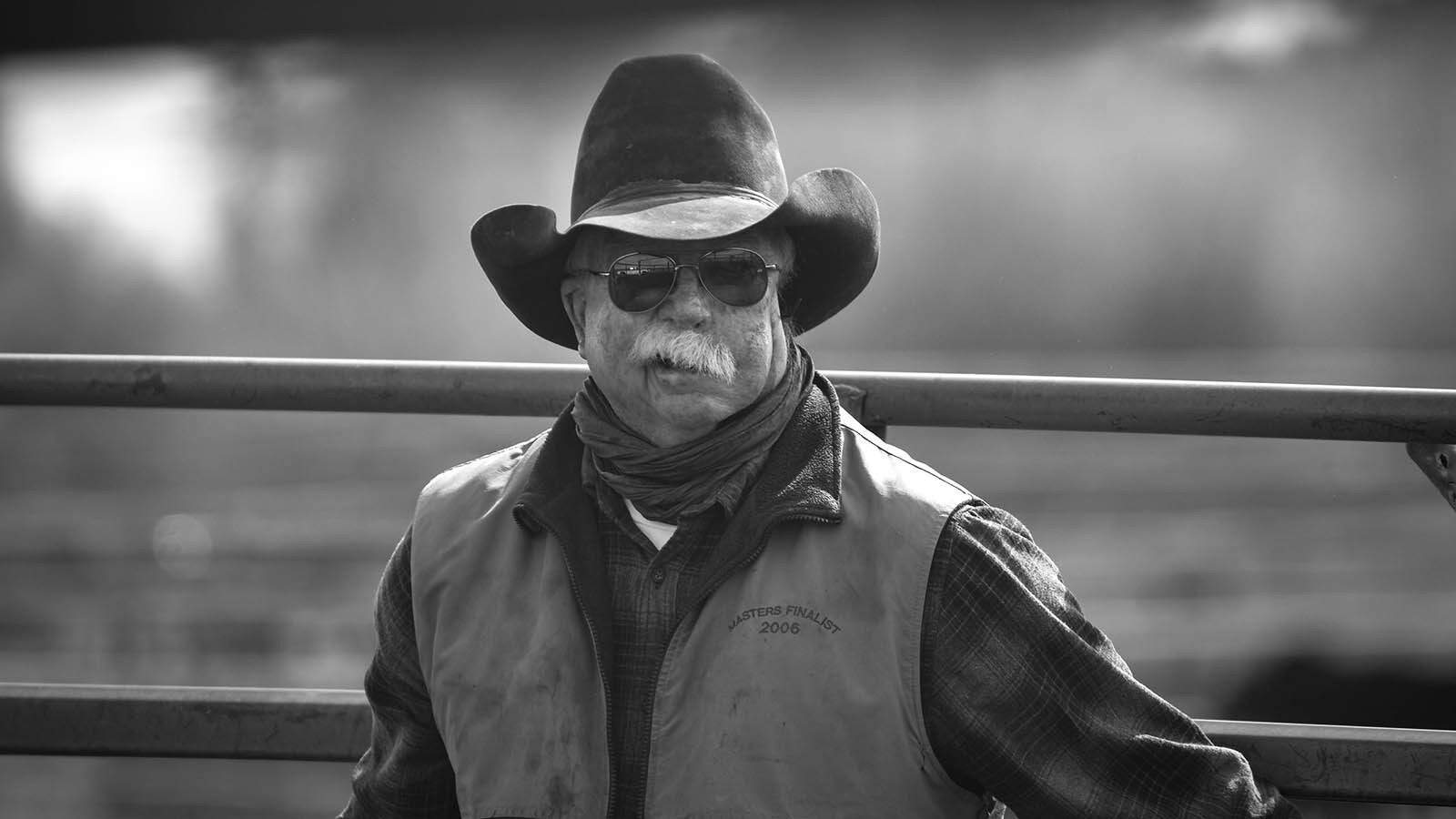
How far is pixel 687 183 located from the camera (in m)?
2.04

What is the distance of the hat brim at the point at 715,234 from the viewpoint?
6.44ft

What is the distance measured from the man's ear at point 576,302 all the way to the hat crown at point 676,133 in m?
0.10

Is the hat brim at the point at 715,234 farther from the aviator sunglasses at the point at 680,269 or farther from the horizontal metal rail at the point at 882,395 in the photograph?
the horizontal metal rail at the point at 882,395

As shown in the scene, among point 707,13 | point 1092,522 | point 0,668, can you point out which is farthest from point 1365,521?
point 0,668

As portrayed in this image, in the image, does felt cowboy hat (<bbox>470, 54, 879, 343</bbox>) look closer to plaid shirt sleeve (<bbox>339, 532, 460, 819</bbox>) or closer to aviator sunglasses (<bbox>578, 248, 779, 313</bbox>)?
aviator sunglasses (<bbox>578, 248, 779, 313</bbox>)

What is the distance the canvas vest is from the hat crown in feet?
1.47

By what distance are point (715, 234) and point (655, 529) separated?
1.38 feet

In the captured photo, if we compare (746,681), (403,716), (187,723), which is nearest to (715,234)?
(746,681)

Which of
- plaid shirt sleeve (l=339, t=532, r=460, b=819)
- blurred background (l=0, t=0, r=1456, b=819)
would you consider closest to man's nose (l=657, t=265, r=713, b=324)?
plaid shirt sleeve (l=339, t=532, r=460, b=819)

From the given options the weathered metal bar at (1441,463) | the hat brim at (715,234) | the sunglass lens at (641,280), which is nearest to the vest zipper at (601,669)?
the sunglass lens at (641,280)

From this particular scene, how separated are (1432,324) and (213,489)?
868 cm

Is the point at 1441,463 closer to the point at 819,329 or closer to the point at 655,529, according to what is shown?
the point at 655,529

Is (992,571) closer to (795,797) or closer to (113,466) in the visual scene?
(795,797)

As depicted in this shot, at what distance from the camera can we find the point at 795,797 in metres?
1.77
